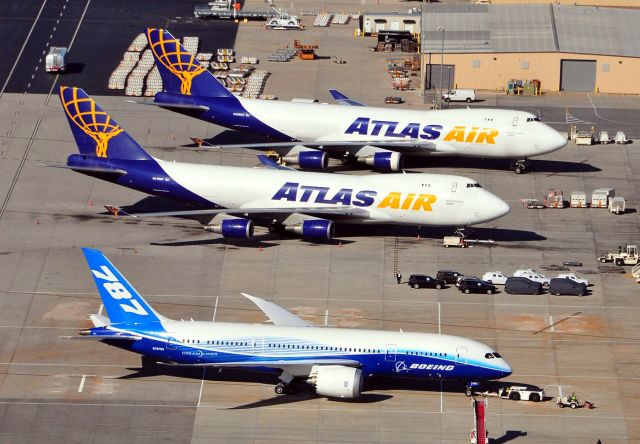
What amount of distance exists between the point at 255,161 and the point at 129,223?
685 inches

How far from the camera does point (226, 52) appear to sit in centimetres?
17625

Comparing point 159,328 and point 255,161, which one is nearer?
point 159,328

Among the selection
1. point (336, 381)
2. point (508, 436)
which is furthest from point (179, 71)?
point (508, 436)

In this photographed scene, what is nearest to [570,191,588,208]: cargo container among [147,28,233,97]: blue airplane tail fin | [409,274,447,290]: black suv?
[409,274,447,290]: black suv

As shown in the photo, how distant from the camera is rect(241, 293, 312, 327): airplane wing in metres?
116

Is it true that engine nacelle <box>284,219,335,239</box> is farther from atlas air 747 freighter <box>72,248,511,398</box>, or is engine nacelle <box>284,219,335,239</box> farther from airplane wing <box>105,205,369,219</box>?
atlas air 747 freighter <box>72,248,511,398</box>

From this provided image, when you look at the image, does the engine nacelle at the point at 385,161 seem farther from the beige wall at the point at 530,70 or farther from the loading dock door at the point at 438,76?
the beige wall at the point at 530,70

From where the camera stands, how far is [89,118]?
455ft

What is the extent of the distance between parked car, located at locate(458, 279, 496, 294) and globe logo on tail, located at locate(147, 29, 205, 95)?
129ft

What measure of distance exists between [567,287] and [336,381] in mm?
25278

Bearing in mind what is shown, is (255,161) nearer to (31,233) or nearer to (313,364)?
(31,233)

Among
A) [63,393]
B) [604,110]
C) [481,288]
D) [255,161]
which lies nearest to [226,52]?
[255,161]

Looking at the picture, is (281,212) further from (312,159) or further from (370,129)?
(370,129)

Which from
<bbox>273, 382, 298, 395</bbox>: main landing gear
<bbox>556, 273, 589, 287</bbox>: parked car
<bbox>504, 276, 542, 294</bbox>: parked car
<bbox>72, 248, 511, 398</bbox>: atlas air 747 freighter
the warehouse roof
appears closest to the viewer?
<bbox>72, 248, 511, 398</bbox>: atlas air 747 freighter
